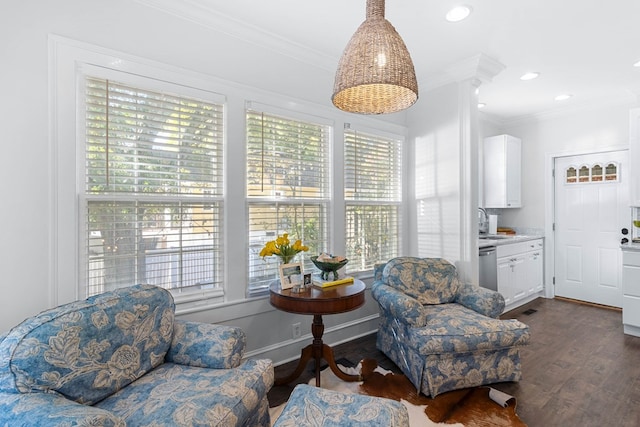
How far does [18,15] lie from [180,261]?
5.25ft

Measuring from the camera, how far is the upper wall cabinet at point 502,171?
15.2 ft

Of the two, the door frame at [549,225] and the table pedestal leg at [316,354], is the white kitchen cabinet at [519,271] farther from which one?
the table pedestal leg at [316,354]

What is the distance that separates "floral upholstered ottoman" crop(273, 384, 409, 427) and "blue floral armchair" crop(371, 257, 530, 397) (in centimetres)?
93

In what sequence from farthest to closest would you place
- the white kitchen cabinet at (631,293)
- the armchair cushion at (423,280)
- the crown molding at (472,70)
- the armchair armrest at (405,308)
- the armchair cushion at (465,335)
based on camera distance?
1. the white kitchen cabinet at (631,293)
2. the crown molding at (472,70)
3. the armchair cushion at (423,280)
4. the armchair armrest at (405,308)
5. the armchair cushion at (465,335)

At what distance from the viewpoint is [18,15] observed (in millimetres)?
1751

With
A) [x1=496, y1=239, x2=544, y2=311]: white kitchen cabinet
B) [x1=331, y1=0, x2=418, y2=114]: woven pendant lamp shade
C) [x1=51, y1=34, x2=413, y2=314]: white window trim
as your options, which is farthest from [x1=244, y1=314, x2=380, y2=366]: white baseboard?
[x1=331, y1=0, x2=418, y2=114]: woven pendant lamp shade

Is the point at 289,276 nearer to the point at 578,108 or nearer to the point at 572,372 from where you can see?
the point at 572,372

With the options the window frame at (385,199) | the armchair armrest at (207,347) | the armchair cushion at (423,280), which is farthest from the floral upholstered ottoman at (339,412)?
the window frame at (385,199)

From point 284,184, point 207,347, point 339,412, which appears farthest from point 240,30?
point 339,412

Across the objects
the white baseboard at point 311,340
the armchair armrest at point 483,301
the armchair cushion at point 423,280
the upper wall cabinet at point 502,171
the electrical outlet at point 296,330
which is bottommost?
the white baseboard at point 311,340

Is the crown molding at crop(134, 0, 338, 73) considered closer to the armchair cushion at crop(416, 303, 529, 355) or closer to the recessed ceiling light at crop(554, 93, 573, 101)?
the armchair cushion at crop(416, 303, 529, 355)

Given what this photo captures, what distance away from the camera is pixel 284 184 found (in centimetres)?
275

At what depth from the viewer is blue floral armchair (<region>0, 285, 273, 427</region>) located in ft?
4.17

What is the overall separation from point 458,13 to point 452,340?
226 cm
